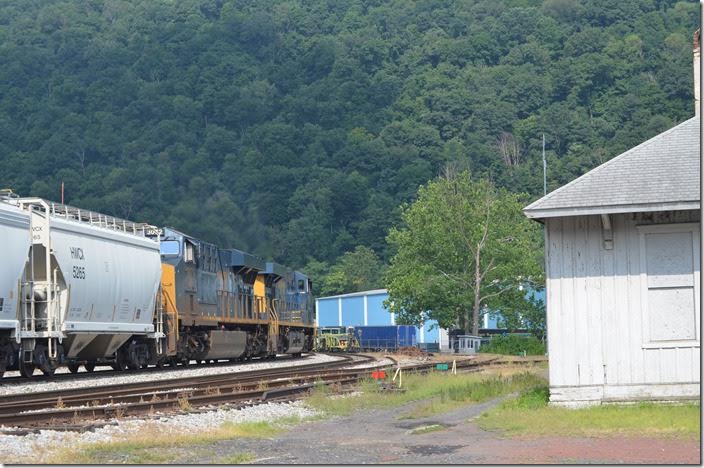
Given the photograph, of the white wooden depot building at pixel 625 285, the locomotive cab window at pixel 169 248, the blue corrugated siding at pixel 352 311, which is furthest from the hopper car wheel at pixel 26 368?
the blue corrugated siding at pixel 352 311

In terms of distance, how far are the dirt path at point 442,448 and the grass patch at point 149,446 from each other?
12.3 inches

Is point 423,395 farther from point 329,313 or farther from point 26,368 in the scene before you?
point 329,313

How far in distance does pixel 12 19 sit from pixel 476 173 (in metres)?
86.2

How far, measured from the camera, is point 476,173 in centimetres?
14475

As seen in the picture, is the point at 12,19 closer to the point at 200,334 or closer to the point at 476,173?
the point at 476,173

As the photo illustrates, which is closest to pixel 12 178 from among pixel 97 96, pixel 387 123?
pixel 97 96

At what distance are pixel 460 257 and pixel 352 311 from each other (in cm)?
2653

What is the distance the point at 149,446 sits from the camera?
1399cm

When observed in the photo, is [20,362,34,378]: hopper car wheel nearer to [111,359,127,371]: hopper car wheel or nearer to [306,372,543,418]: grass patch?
[111,359,127,371]: hopper car wheel

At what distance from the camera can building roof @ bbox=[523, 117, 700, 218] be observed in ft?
56.7

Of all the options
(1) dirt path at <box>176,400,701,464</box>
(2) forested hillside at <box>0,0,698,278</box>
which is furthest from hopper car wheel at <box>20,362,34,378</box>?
(2) forested hillside at <box>0,0,698,278</box>

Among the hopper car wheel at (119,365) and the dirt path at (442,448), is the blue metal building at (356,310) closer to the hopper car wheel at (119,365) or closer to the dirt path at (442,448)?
the hopper car wheel at (119,365)

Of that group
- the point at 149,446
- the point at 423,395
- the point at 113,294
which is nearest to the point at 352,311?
the point at 113,294

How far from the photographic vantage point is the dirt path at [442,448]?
12.7 metres
